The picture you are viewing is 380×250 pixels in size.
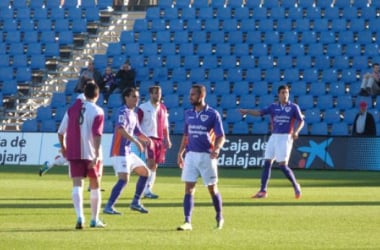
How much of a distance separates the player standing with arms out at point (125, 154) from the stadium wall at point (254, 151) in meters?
15.9

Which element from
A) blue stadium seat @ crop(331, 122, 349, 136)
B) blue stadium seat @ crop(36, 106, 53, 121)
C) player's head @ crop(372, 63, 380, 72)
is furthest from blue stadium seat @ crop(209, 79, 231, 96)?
blue stadium seat @ crop(36, 106, 53, 121)

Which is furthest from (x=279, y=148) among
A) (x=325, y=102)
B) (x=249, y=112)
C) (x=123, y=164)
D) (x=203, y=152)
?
(x=325, y=102)

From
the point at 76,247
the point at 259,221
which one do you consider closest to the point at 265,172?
the point at 259,221

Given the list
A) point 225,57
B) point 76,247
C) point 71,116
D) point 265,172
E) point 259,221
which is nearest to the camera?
point 76,247

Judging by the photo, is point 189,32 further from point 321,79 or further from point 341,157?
point 341,157

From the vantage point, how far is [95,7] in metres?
43.1

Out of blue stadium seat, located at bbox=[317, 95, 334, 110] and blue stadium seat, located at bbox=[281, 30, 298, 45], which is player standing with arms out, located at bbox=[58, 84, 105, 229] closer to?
blue stadium seat, located at bbox=[317, 95, 334, 110]

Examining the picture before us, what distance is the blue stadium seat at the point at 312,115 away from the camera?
36.7m

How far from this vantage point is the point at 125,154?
60.7 feet

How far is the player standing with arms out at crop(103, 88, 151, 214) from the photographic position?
18031 mm

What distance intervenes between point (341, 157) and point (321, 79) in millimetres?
4922

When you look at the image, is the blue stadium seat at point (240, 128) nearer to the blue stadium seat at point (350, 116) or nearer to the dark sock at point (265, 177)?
the blue stadium seat at point (350, 116)

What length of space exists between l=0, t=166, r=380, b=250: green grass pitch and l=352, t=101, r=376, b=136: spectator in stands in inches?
206

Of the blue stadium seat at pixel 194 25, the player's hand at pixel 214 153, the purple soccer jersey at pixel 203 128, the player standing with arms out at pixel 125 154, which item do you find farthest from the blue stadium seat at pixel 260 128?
the player's hand at pixel 214 153
